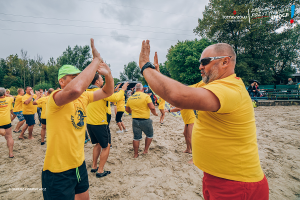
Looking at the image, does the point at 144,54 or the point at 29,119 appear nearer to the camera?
the point at 144,54

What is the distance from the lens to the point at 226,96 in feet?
3.47

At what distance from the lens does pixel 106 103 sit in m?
4.05

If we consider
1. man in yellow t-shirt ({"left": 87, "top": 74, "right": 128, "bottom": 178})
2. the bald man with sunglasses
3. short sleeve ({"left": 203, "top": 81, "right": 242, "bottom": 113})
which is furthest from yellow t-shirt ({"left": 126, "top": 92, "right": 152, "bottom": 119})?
short sleeve ({"left": 203, "top": 81, "right": 242, "bottom": 113})

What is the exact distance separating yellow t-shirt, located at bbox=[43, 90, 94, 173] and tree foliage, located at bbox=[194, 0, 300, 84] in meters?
25.0

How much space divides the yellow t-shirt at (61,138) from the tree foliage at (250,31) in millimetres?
24963

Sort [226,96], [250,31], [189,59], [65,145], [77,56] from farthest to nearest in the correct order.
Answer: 1. [77,56]
2. [189,59]
3. [250,31]
4. [65,145]
5. [226,96]

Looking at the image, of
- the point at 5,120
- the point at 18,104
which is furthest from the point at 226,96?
the point at 18,104

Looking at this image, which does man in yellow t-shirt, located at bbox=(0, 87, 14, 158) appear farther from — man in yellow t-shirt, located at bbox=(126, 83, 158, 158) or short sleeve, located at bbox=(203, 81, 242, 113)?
short sleeve, located at bbox=(203, 81, 242, 113)

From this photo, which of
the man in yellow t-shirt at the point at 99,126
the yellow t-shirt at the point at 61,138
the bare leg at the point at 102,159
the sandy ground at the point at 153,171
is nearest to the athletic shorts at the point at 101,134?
the man in yellow t-shirt at the point at 99,126

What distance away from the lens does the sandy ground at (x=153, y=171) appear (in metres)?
3.01

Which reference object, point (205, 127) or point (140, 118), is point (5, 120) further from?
point (205, 127)

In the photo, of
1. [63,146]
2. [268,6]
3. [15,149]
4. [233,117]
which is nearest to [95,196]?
[63,146]

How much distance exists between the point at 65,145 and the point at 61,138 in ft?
0.33

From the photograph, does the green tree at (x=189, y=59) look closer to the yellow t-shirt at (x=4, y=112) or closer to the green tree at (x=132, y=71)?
the yellow t-shirt at (x=4, y=112)
